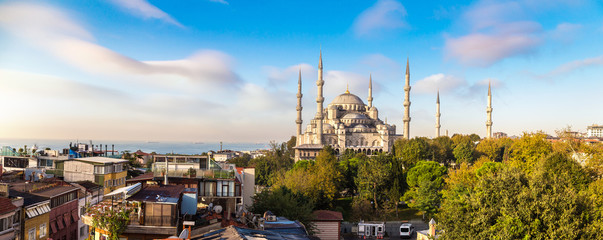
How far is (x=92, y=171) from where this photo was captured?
75.1 feet

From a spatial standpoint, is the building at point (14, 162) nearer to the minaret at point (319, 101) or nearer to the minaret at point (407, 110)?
the minaret at point (319, 101)

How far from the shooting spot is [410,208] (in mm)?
39750

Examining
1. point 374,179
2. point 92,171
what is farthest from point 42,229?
point 374,179

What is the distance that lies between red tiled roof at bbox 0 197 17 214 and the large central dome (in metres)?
84.7

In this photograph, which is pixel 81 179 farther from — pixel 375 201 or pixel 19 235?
pixel 375 201

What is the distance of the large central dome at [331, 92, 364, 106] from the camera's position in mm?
96438

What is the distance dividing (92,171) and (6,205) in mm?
9554

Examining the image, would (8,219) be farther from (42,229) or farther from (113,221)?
(113,221)

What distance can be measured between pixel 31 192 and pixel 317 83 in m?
64.3

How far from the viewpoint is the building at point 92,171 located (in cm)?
2286

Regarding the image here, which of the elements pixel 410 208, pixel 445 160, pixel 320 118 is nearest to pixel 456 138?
pixel 445 160

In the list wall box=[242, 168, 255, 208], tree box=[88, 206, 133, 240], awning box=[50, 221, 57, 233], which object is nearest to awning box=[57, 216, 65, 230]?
awning box=[50, 221, 57, 233]

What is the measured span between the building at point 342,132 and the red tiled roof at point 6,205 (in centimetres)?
6112

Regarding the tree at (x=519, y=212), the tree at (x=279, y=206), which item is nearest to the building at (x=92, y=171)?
the tree at (x=279, y=206)
